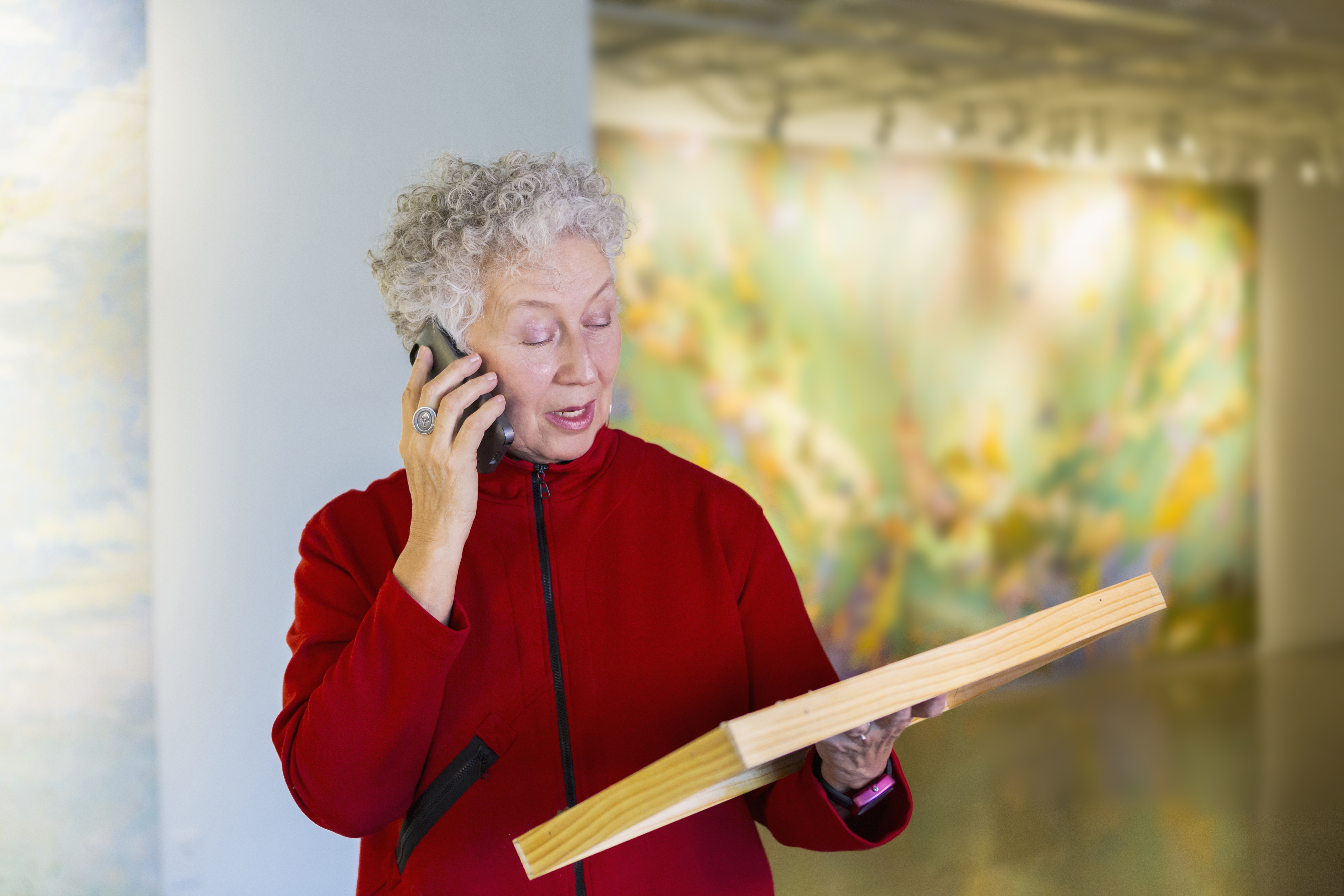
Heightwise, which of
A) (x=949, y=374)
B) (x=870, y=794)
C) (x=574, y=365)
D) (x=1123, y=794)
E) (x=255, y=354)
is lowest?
(x=1123, y=794)

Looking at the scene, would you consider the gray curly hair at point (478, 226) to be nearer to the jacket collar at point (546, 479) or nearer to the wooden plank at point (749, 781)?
the jacket collar at point (546, 479)

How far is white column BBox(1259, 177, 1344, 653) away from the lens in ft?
19.3

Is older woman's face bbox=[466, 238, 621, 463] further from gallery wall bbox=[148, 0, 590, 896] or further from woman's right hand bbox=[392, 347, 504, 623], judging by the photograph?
gallery wall bbox=[148, 0, 590, 896]

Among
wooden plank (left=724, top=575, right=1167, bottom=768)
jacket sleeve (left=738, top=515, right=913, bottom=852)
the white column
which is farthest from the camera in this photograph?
the white column

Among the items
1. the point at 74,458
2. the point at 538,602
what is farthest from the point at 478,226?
the point at 74,458

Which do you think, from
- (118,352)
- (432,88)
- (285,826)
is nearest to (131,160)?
(118,352)

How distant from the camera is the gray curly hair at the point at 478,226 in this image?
1233 mm

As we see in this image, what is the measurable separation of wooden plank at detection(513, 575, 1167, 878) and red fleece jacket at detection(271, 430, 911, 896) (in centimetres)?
20

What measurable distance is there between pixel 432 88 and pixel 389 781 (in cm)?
180

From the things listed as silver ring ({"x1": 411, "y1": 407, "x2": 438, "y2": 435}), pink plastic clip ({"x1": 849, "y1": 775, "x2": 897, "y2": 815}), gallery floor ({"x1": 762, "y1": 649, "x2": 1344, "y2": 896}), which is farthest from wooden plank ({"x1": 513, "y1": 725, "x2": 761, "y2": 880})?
gallery floor ({"x1": 762, "y1": 649, "x2": 1344, "y2": 896})

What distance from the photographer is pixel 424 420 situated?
1.18 m

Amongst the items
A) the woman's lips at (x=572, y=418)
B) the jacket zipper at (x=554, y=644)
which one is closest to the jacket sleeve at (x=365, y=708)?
the jacket zipper at (x=554, y=644)

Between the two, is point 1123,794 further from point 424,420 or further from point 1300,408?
point 424,420

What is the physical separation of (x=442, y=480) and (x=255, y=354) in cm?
142
